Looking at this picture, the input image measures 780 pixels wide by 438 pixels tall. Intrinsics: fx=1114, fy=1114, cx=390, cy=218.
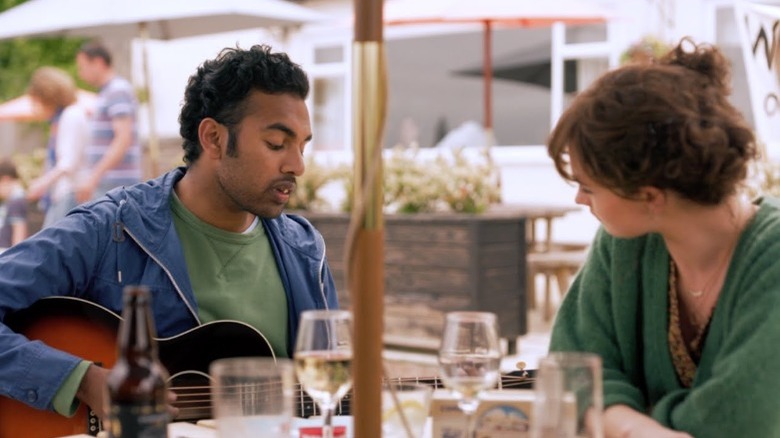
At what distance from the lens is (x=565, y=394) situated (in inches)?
54.2

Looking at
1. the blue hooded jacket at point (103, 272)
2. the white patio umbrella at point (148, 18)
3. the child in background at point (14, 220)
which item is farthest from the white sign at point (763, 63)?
the child in background at point (14, 220)

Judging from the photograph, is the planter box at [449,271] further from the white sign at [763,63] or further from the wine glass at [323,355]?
the wine glass at [323,355]

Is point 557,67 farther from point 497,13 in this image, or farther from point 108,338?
point 108,338

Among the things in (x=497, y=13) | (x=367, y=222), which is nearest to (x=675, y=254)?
(x=367, y=222)

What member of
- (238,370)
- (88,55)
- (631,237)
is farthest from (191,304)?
(88,55)

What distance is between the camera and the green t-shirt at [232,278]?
2707mm

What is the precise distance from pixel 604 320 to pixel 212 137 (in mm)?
1237

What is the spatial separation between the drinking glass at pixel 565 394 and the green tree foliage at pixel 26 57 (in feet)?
58.7

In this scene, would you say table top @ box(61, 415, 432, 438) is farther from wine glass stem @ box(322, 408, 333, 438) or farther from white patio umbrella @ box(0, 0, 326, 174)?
white patio umbrella @ box(0, 0, 326, 174)

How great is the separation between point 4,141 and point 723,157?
18.6m

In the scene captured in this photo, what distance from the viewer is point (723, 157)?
1857 mm

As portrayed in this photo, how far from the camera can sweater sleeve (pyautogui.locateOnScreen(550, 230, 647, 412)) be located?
2.10 meters

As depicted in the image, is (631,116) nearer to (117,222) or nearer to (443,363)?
(443,363)

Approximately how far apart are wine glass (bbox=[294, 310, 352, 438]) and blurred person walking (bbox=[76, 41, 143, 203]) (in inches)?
230
